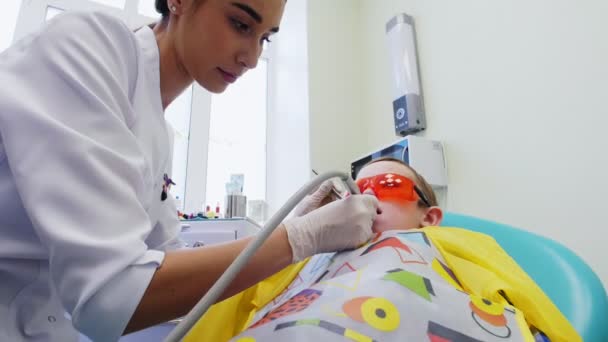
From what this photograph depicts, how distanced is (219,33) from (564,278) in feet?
3.11

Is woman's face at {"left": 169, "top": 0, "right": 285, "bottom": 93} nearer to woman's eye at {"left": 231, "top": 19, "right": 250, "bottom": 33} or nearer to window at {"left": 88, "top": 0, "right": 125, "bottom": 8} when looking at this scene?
woman's eye at {"left": 231, "top": 19, "right": 250, "bottom": 33}

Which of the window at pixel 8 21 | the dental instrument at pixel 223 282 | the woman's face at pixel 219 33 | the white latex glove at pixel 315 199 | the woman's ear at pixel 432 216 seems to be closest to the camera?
the dental instrument at pixel 223 282

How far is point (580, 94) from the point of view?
1273mm

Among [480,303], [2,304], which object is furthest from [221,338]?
[480,303]

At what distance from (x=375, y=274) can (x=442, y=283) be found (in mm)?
126

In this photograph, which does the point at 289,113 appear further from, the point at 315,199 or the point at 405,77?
the point at 315,199

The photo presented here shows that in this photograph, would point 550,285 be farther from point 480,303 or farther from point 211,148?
point 211,148

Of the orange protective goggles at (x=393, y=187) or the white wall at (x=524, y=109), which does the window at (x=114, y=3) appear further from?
the orange protective goggles at (x=393, y=187)

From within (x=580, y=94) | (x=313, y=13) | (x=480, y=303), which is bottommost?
(x=480, y=303)

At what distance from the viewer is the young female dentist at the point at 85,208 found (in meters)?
0.49

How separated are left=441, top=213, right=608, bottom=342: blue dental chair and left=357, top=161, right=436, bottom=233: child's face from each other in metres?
0.22

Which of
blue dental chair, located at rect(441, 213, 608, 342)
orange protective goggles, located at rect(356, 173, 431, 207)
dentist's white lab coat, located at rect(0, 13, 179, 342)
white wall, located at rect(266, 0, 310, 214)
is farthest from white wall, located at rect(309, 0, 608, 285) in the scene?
dentist's white lab coat, located at rect(0, 13, 179, 342)

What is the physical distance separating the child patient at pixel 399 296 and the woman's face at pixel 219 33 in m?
0.50

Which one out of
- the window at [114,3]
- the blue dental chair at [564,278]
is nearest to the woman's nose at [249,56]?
the blue dental chair at [564,278]
